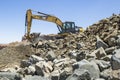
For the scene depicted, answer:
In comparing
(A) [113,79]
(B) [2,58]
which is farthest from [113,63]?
(B) [2,58]

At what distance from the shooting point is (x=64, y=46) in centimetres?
1914

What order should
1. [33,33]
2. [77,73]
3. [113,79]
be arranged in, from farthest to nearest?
1. [33,33]
2. [77,73]
3. [113,79]

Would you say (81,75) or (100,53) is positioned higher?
(100,53)

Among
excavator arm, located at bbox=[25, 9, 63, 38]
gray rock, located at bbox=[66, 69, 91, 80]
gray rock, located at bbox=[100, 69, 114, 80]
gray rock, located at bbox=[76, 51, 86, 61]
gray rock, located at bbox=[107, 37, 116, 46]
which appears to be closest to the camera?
gray rock, located at bbox=[100, 69, 114, 80]

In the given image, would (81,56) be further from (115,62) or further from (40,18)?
(40,18)

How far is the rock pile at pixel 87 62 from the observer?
10672 millimetres

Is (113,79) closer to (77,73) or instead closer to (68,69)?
(77,73)

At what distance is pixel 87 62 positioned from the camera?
1149 centimetres

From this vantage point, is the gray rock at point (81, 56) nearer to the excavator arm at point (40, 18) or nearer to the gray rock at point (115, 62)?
the gray rock at point (115, 62)

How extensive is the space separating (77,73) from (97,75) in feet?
2.29

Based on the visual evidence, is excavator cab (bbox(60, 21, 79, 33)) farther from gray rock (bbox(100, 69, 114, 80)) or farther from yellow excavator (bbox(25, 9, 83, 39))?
gray rock (bbox(100, 69, 114, 80))

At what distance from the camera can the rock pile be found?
35.0 ft

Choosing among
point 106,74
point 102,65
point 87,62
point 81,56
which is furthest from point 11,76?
point 106,74

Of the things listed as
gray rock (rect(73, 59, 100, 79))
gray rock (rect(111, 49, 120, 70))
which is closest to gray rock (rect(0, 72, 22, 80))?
gray rock (rect(73, 59, 100, 79))
